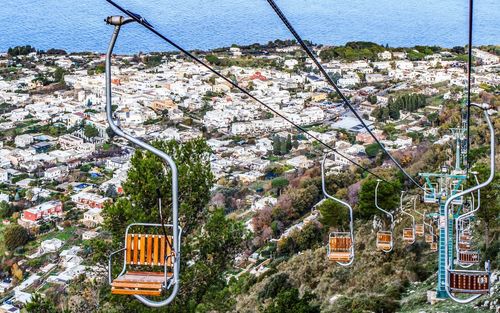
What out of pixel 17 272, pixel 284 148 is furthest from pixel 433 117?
pixel 17 272

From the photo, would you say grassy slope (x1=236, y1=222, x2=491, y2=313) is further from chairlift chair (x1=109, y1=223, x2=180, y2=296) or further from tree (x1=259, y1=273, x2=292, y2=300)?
chairlift chair (x1=109, y1=223, x2=180, y2=296)

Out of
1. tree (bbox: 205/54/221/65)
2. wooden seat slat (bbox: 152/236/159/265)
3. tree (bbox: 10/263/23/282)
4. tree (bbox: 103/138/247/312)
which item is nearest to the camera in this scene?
wooden seat slat (bbox: 152/236/159/265)

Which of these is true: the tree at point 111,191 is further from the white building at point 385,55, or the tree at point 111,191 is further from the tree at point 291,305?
the white building at point 385,55

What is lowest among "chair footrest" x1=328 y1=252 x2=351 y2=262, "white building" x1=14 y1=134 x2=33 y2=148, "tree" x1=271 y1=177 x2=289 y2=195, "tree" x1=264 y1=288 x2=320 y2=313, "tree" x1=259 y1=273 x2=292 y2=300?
"tree" x1=271 y1=177 x2=289 y2=195

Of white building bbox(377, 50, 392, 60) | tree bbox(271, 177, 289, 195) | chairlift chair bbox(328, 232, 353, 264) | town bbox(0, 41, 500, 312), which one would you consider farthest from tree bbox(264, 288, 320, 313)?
white building bbox(377, 50, 392, 60)

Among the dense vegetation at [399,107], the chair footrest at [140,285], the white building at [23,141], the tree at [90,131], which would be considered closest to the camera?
the chair footrest at [140,285]

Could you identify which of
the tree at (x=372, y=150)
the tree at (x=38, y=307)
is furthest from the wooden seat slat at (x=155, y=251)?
the tree at (x=372, y=150)
